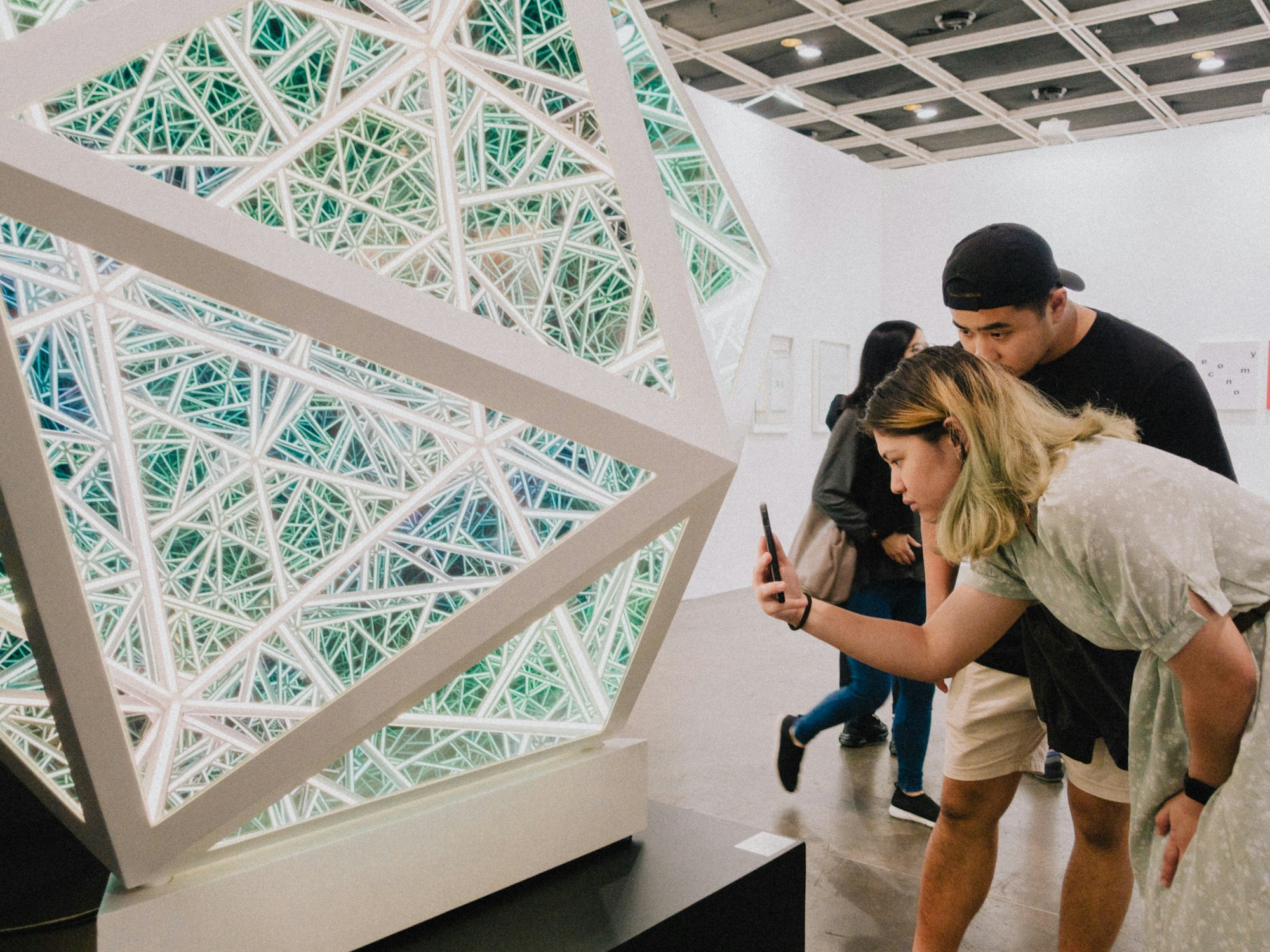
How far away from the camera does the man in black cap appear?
2066mm

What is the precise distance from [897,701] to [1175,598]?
8.67 ft

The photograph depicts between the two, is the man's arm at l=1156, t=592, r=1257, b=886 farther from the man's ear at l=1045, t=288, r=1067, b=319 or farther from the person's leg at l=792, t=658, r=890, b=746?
the person's leg at l=792, t=658, r=890, b=746

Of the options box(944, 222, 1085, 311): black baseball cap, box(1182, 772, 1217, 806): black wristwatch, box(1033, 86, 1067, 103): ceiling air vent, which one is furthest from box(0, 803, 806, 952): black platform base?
box(1033, 86, 1067, 103): ceiling air vent

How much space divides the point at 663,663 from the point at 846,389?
5005 millimetres

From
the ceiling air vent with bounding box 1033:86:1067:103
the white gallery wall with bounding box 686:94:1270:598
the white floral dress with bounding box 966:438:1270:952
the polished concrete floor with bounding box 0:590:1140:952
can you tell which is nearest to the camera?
the white floral dress with bounding box 966:438:1270:952

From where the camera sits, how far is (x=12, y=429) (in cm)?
144

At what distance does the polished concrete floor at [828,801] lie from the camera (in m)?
2.97

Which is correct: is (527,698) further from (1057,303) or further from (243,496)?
(1057,303)

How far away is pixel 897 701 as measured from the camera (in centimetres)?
394

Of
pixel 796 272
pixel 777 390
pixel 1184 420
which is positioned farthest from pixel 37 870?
pixel 796 272

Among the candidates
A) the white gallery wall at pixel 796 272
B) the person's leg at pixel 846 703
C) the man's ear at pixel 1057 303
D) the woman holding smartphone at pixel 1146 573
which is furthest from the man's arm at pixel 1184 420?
the white gallery wall at pixel 796 272

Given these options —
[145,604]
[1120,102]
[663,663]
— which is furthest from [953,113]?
[145,604]

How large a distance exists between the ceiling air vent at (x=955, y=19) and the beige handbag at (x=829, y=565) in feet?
22.8

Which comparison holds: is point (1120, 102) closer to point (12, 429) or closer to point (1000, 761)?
point (1000, 761)
